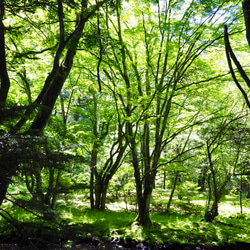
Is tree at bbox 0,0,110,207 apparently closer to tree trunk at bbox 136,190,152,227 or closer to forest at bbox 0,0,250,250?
forest at bbox 0,0,250,250

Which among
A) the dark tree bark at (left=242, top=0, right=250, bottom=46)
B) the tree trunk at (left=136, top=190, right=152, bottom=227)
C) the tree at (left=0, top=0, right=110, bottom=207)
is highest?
the tree at (left=0, top=0, right=110, bottom=207)

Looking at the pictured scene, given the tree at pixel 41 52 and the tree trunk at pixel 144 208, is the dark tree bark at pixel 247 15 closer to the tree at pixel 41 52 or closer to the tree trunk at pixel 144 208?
the tree at pixel 41 52

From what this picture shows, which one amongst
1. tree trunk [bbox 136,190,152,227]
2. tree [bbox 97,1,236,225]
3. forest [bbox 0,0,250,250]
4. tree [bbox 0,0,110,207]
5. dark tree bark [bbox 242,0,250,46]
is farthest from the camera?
tree trunk [bbox 136,190,152,227]

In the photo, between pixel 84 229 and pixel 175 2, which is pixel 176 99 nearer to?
pixel 175 2

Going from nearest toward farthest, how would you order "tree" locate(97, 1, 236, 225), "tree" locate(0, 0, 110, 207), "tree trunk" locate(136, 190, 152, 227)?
1. "tree" locate(0, 0, 110, 207)
2. "tree" locate(97, 1, 236, 225)
3. "tree trunk" locate(136, 190, 152, 227)

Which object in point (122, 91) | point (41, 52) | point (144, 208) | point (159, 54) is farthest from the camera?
point (122, 91)

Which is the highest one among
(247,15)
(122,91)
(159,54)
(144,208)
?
(159,54)

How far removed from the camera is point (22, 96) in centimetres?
746

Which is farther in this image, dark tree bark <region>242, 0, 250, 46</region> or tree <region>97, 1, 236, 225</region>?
tree <region>97, 1, 236, 225</region>

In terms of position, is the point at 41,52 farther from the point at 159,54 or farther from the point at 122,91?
the point at 122,91

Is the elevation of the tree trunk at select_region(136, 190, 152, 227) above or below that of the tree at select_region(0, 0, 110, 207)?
below

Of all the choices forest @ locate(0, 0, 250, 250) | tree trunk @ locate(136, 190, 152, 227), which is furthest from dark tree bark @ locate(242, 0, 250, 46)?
tree trunk @ locate(136, 190, 152, 227)

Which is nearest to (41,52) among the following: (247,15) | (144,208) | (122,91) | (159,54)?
(159,54)

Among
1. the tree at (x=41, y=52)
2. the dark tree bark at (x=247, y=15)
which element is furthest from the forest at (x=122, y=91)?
the dark tree bark at (x=247, y=15)
